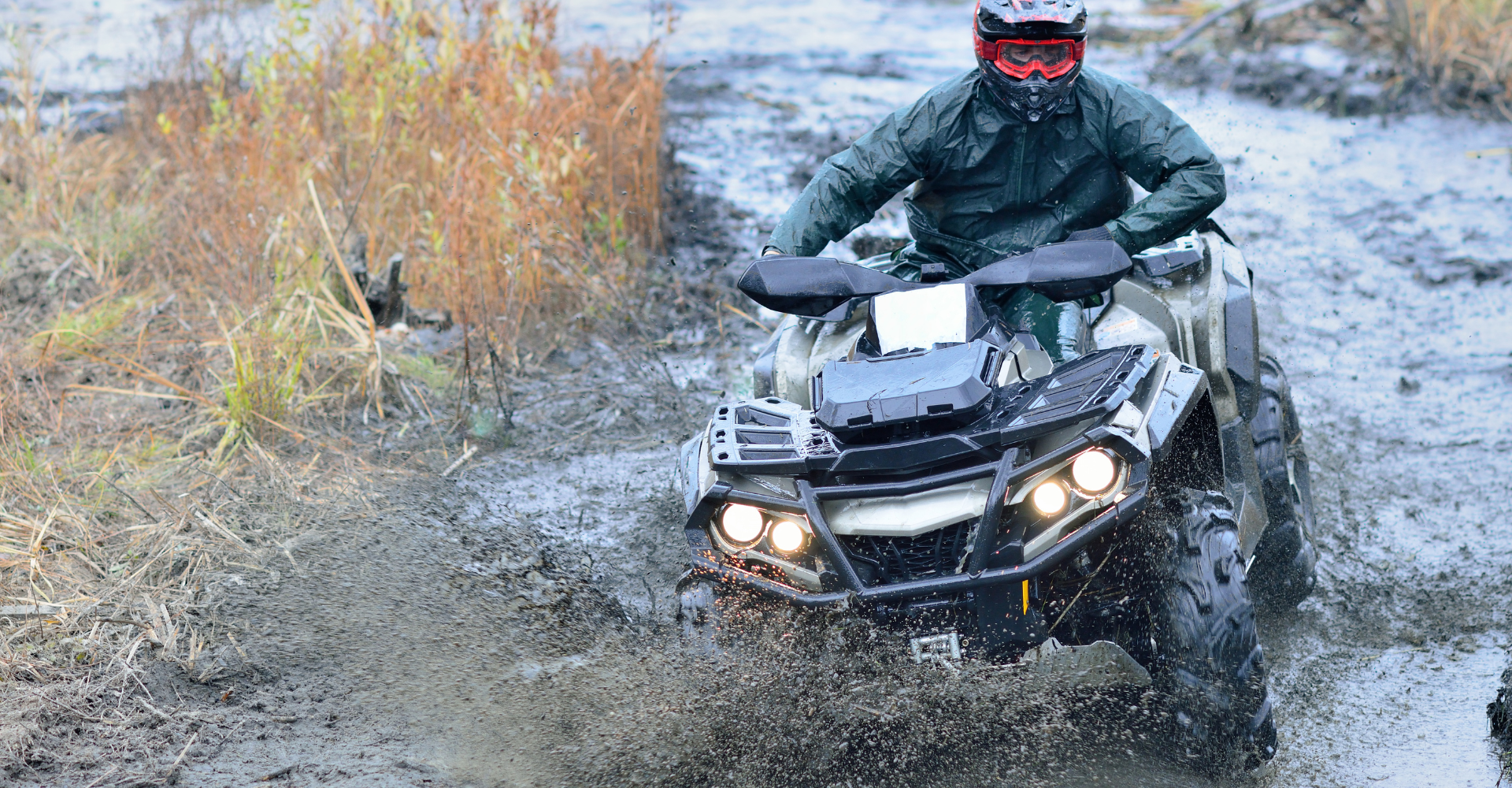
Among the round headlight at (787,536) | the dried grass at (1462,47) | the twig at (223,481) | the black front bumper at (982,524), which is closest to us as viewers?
the black front bumper at (982,524)

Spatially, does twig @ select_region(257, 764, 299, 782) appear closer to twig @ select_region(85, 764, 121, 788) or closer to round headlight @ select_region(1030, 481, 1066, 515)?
twig @ select_region(85, 764, 121, 788)

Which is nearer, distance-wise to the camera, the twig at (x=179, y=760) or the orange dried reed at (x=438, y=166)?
the twig at (x=179, y=760)

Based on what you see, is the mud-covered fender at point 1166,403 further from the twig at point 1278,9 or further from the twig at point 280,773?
the twig at point 1278,9

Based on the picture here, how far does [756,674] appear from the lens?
341 cm

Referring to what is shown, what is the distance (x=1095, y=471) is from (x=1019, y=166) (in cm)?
143

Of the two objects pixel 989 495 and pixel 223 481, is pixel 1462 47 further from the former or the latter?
pixel 223 481

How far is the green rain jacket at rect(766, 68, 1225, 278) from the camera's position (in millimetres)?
4086

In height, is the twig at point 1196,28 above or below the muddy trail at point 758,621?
above

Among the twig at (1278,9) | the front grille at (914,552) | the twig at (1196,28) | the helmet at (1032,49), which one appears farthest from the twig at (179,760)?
the twig at (1278,9)

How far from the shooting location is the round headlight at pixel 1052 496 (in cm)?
307

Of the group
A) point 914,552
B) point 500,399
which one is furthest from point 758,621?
point 500,399

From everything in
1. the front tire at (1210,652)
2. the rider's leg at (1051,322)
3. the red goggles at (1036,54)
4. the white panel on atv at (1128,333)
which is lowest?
the front tire at (1210,652)

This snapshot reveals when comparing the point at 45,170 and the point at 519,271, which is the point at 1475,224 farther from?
the point at 45,170

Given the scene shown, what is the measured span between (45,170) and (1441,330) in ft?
24.5
